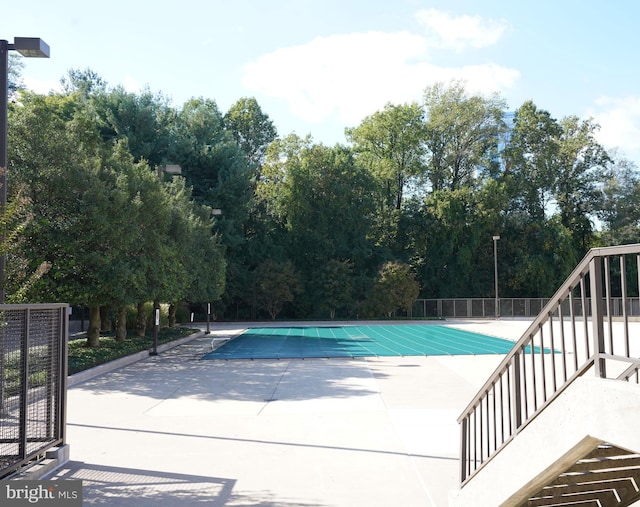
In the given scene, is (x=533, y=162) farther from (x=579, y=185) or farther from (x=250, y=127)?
(x=250, y=127)

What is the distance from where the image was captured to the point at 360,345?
25.9m

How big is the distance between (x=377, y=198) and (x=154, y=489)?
52.5 metres

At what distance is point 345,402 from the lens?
39.7 feet

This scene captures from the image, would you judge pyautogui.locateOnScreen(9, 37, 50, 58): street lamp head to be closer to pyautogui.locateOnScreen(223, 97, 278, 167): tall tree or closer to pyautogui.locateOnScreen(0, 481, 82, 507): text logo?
pyautogui.locateOnScreen(0, 481, 82, 507): text logo

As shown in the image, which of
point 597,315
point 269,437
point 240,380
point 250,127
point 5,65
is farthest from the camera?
point 250,127

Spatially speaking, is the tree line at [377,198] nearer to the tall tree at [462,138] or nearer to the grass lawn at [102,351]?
the tall tree at [462,138]

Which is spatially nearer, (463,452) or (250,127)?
(463,452)

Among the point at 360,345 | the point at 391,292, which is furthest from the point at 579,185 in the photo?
the point at 360,345

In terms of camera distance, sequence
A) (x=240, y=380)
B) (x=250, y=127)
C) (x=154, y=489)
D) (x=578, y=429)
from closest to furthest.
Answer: (x=578, y=429)
(x=154, y=489)
(x=240, y=380)
(x=250, y=127)

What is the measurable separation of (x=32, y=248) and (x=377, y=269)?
36078mm

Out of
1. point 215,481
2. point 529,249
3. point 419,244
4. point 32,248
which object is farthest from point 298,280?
point 215,481

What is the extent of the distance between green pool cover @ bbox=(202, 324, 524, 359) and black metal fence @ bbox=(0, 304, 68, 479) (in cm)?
1325

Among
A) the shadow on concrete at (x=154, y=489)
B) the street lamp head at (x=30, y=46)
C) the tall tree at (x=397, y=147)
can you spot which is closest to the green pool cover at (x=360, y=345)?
the shadow on concrete at (x=154, y=489)

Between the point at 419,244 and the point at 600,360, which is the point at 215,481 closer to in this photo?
the point at 600,360
